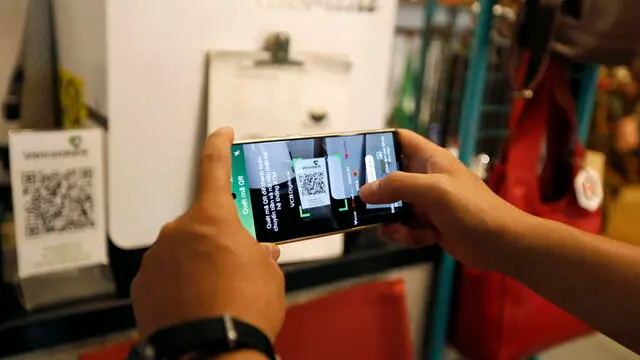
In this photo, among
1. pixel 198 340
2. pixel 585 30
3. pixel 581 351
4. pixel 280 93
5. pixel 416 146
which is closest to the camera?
pixel 198 340

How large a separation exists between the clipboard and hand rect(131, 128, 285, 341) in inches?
Answer: 11.1

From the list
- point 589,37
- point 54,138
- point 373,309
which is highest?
point 589,37

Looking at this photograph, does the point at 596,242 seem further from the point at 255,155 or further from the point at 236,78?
the point at 236,78

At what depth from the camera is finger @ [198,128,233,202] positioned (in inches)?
16.1

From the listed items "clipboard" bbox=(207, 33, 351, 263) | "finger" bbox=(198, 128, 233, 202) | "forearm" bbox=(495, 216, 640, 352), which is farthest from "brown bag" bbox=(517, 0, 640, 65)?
"finger" bbox=(198, 128, 233, 202)

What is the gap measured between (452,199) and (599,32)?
1.46 feet

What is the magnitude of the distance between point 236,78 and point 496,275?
0.49 metres

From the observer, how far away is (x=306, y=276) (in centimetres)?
79

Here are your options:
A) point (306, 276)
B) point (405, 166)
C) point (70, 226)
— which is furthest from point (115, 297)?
point (405, 166)

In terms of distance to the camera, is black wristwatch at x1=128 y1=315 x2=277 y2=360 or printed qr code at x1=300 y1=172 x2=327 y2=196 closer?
black wristwatch at x1=128 y1=315 x2=277 y2=360

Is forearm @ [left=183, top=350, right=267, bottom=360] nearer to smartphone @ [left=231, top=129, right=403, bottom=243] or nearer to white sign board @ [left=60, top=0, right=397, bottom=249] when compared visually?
smartphone @ [left=231, top=129, right=403, bottom=243]

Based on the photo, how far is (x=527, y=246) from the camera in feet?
1.77

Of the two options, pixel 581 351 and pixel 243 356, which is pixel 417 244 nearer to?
pixel 243 356

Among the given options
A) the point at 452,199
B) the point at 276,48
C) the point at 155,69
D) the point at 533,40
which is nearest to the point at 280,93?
the point at 276,48
